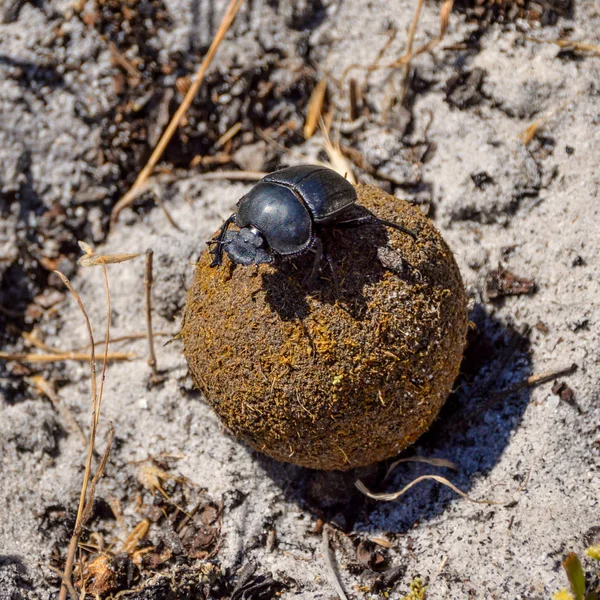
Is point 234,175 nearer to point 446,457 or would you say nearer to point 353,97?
point 353,97

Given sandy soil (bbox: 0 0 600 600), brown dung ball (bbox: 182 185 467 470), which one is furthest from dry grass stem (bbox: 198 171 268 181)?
brown dung ball (bbox: 182 185 467 470)

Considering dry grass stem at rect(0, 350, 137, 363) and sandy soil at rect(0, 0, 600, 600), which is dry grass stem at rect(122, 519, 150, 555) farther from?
dry grass stem at rect(0, 350, 137, 363)

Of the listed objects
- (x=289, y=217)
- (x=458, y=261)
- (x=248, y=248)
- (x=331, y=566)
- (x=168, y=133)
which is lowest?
(x=331, y=566)

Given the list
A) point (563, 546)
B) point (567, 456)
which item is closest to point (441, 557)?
point (563, 546)

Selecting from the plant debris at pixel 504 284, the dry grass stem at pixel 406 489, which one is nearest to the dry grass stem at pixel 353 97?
the plant debris at pixel 504 284

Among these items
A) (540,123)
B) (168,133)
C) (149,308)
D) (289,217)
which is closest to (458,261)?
(540,123)

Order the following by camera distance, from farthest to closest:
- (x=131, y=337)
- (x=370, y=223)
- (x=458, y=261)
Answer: (x=131, y=337)
(x=458, y=261)
(x=370, y=223)

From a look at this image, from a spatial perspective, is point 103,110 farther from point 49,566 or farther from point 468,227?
point 49,566
